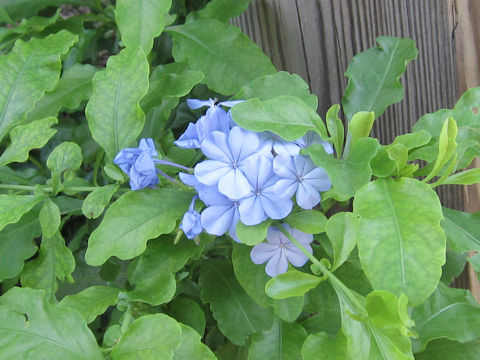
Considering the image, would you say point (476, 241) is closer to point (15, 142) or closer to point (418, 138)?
point (418, 138)

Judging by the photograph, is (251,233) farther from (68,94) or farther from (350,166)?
(68,94)

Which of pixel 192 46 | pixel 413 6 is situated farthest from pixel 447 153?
pixel 192 46

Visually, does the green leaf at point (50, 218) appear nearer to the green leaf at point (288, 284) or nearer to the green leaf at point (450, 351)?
the green leaf at point (288, 284)

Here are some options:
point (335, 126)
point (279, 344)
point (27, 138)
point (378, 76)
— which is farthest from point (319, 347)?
point (27, 138)

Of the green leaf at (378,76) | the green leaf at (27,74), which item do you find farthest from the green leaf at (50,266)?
the green leaf at (378,76)

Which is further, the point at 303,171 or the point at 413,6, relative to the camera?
the point at 413,6

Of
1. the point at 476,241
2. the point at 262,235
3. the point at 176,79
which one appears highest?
the point at 176,79
